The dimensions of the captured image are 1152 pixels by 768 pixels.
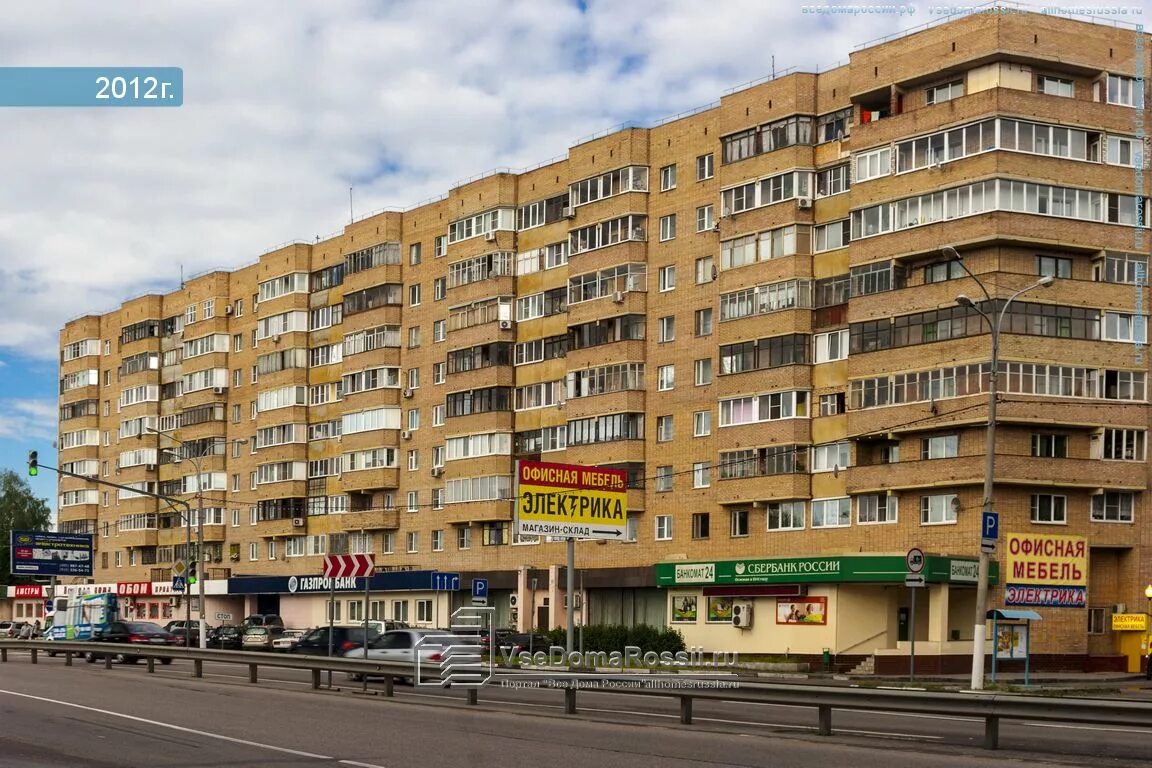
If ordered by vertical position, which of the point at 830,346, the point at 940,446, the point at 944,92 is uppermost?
the point at 944,92

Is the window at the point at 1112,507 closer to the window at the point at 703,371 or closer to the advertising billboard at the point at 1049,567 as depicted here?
the advertising billboard at the point at 1049,567

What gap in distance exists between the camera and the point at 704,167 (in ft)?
224

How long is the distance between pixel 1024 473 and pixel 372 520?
41924 mm

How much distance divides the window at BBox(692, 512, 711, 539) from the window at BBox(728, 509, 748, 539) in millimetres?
1717

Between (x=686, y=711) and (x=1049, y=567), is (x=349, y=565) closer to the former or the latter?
(x=686, y=711)

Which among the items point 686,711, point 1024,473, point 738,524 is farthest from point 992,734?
point 738,524

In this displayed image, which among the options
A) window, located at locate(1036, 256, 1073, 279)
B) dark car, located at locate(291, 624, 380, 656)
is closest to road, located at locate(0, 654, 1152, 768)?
dark car, located at locate(291, 624, 380, 656)

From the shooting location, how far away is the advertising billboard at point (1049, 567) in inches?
2114

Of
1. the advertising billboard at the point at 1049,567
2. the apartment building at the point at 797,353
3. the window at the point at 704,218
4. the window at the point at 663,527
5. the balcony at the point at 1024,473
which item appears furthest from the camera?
the window at the point at 663,527

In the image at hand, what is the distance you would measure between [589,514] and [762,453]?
27645 millimetres

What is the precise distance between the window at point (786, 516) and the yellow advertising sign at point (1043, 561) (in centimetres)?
999

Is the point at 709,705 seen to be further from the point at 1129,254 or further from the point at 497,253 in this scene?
the point at 497,253

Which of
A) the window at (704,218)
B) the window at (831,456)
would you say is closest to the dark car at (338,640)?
the window at (831,456)

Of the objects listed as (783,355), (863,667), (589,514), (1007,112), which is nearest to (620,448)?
(783,355)
